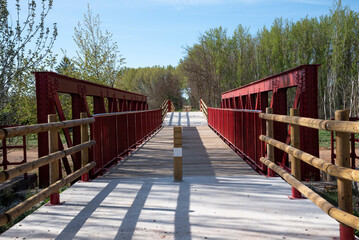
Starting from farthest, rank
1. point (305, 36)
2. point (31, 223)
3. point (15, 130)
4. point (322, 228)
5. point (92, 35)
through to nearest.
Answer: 1. point (305, 36)
2. point (92, 35)
3. point (31, 223)
4. point (322, 228)
5. point (15, 130)

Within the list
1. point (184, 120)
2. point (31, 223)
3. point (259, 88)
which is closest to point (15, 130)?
point (31, 223)

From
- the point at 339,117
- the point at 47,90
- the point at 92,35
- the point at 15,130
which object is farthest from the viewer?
the point at 92,35

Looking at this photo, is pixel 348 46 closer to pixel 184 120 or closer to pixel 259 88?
pixel 184 120

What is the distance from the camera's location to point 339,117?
289 cm

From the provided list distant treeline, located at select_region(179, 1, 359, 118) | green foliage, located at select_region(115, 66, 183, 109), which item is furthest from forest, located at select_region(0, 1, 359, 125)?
green foliage, located at select_region(115, 66, 183, 109)

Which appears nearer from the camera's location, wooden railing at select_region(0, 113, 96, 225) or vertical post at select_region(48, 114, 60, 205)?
wooden railing at select_region(0, 113, 96, 225)

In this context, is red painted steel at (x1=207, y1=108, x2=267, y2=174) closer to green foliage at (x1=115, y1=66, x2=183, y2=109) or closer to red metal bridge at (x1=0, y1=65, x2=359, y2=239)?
red metal bridge at (x1=0, y1=65, x2=359, y2=239)

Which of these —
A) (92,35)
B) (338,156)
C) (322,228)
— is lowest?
(322,228)

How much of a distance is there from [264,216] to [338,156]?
126 cm

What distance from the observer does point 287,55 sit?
132ft

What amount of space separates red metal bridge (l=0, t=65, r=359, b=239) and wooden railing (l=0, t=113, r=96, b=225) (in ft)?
0.04

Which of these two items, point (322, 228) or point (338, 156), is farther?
point (322, 228)

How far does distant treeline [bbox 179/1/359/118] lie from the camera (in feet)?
95.6

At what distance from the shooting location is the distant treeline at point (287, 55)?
29141 millimetres
